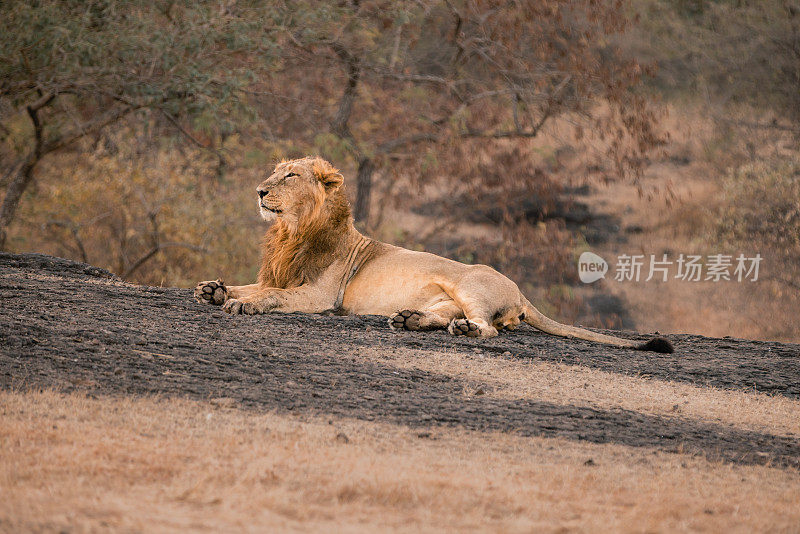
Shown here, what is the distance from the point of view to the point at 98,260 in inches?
607

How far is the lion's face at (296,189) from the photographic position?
7.46 meters

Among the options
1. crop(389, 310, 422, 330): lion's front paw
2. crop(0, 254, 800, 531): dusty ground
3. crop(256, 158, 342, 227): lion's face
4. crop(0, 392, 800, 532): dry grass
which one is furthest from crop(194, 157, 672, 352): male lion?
crop(0, 392, 800, 532): dry grass

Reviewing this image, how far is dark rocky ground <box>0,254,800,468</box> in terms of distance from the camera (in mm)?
4719

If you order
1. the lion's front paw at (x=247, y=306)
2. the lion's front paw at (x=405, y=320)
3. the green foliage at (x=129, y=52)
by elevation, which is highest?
the green foliage at (x=129, y=52)

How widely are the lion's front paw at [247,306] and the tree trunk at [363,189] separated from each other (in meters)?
10.1

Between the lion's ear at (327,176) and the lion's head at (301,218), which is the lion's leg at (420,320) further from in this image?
the lion's ear at (327,176)

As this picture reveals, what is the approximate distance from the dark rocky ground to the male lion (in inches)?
8.1

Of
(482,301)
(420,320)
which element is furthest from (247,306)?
(482,301)

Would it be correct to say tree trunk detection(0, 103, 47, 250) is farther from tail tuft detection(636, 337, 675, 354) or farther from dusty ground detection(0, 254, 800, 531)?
tail tuft detection(636, 337, 675, 354)

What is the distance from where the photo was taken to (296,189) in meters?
7.51

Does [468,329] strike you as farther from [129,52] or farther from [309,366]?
[129,52]

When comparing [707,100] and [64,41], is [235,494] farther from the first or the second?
[707,100]

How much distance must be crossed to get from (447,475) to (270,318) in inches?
147

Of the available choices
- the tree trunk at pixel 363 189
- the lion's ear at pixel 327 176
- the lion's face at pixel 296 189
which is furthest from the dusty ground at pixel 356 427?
the tree trunk at pixel 363 189
